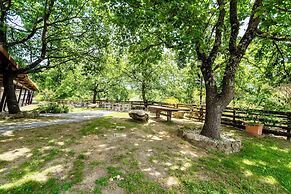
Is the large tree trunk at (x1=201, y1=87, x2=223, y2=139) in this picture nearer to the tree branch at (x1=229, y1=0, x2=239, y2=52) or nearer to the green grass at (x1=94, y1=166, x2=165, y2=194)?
the tree branch at (x1=229, y1=0, x2=239, y2=52)

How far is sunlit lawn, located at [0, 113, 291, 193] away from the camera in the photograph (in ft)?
13.8

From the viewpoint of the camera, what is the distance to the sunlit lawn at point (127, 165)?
4.20 meters

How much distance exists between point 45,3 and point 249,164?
11119mm

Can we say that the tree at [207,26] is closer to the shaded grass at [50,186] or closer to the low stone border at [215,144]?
the low stone border at [215,144]

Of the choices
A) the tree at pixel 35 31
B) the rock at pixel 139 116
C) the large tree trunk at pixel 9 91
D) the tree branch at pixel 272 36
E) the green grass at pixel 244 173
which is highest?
the tree at pixel 35 31

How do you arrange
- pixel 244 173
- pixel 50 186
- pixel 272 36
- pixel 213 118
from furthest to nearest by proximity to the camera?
pixel 213 118, pixel 272 36, pixel 244 173, pixel 50 186

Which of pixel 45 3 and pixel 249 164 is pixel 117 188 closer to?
pixel 249 164

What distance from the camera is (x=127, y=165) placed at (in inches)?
199

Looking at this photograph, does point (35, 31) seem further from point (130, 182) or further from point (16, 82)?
point (130, 182)

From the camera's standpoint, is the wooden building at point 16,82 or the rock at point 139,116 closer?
the wooden building at point 16,82

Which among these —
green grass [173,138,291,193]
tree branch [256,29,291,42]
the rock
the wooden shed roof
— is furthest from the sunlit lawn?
tree branch [256,29,291,42]

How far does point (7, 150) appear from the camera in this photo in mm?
5570

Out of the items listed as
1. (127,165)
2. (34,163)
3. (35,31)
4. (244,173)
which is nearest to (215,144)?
(244,173)

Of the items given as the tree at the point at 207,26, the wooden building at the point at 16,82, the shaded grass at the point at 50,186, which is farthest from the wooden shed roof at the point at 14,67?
the shaded grass at the point at 50,186
